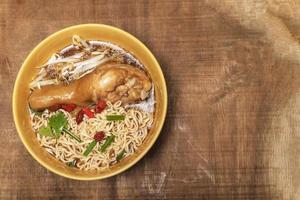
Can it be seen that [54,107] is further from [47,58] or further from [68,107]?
[47,58]

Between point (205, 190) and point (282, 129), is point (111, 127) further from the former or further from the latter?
point (282, 129)

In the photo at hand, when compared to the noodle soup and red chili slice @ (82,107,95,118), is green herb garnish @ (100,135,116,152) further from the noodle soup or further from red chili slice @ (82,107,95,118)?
red chili slice @ (82,107,95,118)

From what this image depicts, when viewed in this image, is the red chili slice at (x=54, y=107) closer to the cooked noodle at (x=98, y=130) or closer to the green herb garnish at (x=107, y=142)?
the cooked noodle at (x=98, y=130)

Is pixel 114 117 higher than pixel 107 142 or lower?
higher

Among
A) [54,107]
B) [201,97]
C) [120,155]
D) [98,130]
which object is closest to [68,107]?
[54,107]

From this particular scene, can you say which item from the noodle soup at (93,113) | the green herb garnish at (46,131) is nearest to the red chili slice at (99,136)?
the noodle soup at (93,113)

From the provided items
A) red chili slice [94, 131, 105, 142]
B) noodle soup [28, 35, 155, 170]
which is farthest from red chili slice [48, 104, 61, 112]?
red chili slice [94, 131, 105, 142]
